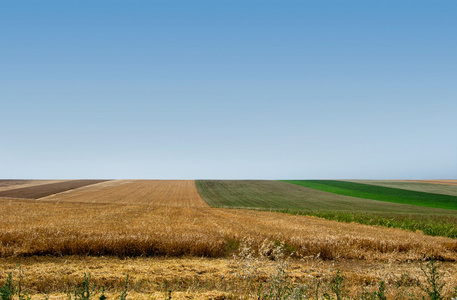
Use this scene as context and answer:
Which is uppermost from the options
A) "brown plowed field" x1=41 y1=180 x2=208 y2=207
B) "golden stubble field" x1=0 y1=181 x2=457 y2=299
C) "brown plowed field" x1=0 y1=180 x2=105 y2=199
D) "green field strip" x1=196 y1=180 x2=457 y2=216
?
"golden stubble field" x1=0 y1=181 x2=457 y2=299

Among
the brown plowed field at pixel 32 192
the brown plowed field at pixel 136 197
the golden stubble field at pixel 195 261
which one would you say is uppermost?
the golden stubble field at pixel 195 261

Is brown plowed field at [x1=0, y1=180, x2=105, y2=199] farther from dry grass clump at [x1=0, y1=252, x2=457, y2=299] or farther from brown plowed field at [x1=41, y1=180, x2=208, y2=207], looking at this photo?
dry grass clump at [x1=0, y1=252, x2=457, y2=299]

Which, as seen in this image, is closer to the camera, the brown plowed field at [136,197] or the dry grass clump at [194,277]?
the dry grass clump at [194,277]

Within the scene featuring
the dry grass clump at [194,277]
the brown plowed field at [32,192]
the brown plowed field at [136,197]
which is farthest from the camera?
the brown plowed field at [32,192]

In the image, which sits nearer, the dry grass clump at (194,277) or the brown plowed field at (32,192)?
the dry grass clump at (194,277)

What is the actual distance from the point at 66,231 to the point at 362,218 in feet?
90.5

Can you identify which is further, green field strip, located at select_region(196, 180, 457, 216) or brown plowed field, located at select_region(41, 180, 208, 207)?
brown plowed field, located at select_region(41, 180, 208, 207)

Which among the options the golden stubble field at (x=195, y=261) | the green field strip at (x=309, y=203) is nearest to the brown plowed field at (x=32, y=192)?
the green field strip at (x=309, y=203)

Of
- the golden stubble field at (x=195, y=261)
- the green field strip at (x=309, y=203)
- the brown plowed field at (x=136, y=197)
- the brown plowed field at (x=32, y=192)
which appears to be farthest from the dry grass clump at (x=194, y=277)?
the brown plowed field at (x=32, y=192)

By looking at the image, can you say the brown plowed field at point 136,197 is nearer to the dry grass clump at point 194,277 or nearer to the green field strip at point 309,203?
the green field strip at point 309,203

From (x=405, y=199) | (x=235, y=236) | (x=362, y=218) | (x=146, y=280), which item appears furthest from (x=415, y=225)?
(x=405, y=199)

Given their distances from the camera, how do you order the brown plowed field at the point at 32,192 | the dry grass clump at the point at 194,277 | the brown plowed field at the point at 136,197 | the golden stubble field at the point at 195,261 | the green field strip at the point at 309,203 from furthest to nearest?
the brown plowed field at the point at 32,192
the brown plowed field at the point at 136,197
the green field strip at the point at 309,203
the golden stubble field at the point at 195,261
the dry grass clump at the point at 194,277

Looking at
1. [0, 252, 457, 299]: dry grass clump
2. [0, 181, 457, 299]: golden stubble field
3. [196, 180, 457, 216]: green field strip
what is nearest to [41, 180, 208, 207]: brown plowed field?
[196, 180, 457, 216]: green field strip

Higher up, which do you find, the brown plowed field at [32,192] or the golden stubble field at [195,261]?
the golden stubble field at [195,261]
